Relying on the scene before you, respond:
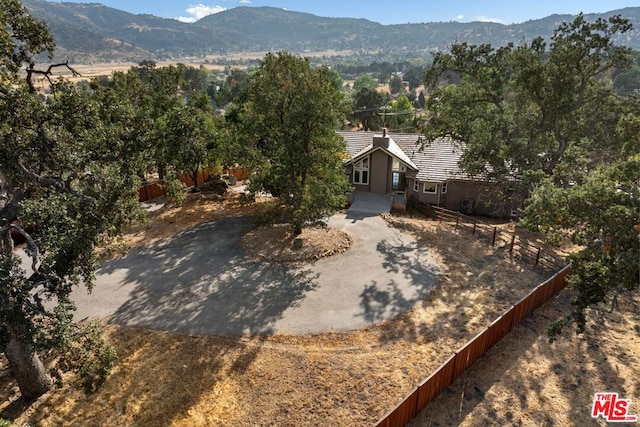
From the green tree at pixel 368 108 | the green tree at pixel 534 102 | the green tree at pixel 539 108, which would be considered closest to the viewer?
the green tree at pixel 539 108

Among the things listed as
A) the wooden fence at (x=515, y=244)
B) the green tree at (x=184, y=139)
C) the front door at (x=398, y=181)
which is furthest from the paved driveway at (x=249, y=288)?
the front door at (x=398, y=181)

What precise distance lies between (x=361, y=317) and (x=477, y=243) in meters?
11.5

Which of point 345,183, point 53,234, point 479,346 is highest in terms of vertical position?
point 53,234

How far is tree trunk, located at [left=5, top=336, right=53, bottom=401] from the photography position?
12250 mm

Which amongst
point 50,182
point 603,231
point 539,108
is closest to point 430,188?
point 539,108

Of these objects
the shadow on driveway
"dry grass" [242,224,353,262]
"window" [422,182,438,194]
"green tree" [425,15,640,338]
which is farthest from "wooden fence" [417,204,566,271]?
the shadow on driveway

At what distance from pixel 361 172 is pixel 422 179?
5.28 m

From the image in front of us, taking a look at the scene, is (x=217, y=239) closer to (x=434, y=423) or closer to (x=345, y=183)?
(x=345, y=183)

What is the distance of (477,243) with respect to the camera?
79.9 ft

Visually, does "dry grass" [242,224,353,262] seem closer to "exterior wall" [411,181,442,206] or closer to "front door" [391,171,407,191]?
"front door" [391,171,407,191]

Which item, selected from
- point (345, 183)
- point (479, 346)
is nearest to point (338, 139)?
point (345, 183)

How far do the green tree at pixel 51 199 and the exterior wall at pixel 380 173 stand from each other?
23.4 metres

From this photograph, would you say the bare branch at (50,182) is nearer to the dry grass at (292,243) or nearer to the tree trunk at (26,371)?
the tree trunk at (26,371)

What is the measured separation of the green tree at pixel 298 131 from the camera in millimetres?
20562
